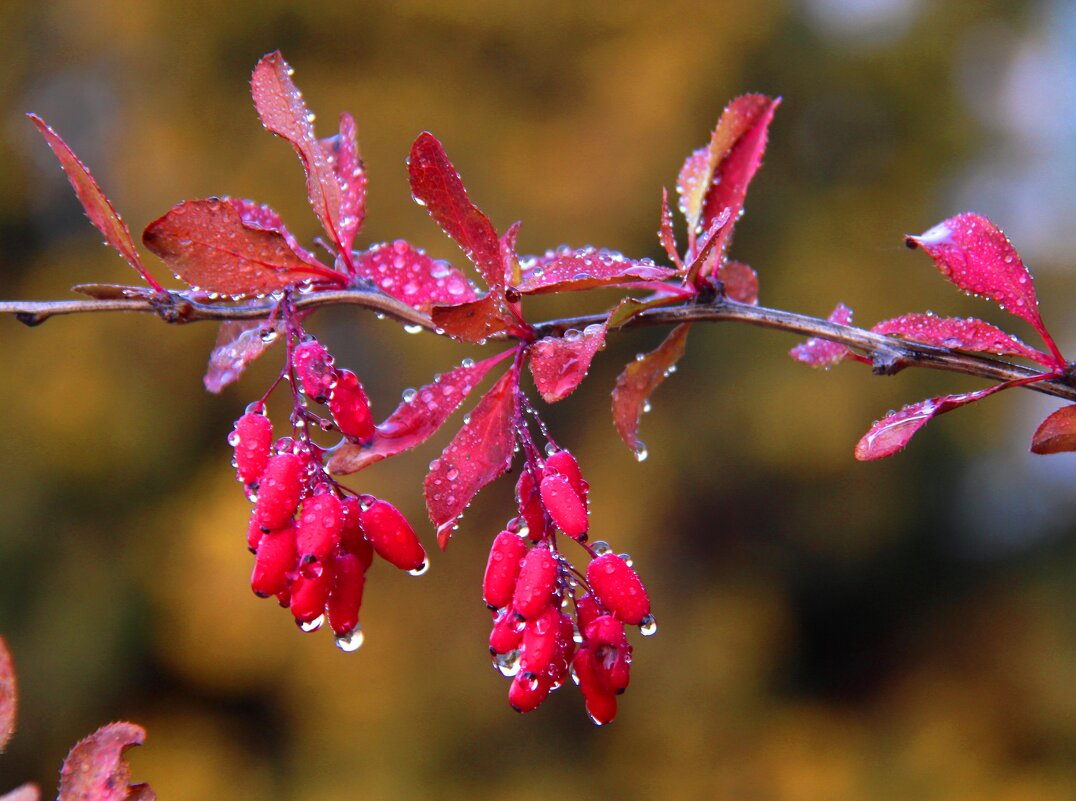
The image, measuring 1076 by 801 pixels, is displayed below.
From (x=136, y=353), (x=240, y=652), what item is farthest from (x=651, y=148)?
(x=240, y=652)

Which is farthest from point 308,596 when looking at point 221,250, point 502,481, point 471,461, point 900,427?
point 502,481

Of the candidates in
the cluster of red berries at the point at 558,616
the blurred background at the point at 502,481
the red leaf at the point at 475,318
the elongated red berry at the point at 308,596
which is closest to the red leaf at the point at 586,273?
the red leaf at the point at 475,318

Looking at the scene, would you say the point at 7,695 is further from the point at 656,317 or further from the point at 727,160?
the point at 727,160

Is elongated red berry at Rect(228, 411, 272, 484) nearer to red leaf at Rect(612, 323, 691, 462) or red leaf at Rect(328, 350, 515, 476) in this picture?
red leaf at Rect(328, 350, 515, 476)

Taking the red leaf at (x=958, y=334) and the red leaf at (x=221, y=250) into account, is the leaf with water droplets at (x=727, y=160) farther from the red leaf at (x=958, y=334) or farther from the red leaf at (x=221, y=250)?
the red leaf at (x=221, y=250)

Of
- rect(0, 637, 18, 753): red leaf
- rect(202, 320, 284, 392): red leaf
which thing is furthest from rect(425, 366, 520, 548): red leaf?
rect(0, 637, 18, 753): red leaf
